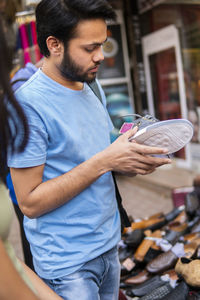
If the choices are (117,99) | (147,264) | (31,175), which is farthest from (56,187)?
(117,99)

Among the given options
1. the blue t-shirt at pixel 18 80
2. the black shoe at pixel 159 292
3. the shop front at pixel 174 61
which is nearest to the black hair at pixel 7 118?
the blue t-shirt at pixel 18 80

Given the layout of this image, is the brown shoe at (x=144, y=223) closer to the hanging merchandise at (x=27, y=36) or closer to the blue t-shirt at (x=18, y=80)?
the blue t-shirt at (x=18, y=80)

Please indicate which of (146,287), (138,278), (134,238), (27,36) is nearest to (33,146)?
(146,287)

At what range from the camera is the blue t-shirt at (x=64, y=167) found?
126cm

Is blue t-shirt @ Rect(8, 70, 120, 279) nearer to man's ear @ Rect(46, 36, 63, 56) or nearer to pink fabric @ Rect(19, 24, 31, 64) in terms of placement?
man's ear @ Rect(46, 36, 63, 56)

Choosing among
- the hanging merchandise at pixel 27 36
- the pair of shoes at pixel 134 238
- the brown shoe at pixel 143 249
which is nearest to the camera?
the brown shoe at pixel 143 249

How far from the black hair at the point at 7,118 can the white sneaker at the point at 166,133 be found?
483 mm

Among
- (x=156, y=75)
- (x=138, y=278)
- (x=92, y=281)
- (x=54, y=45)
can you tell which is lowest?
(x=138, y=278)

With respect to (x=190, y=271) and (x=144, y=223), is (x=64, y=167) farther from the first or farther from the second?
(x=144, y=223)

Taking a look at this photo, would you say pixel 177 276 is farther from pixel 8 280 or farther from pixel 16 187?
pixel 8 280

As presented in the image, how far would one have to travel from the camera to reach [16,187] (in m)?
1.25

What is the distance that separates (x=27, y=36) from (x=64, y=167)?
3.08m

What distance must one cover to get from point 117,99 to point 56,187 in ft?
17.1

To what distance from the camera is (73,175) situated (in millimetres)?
1261
